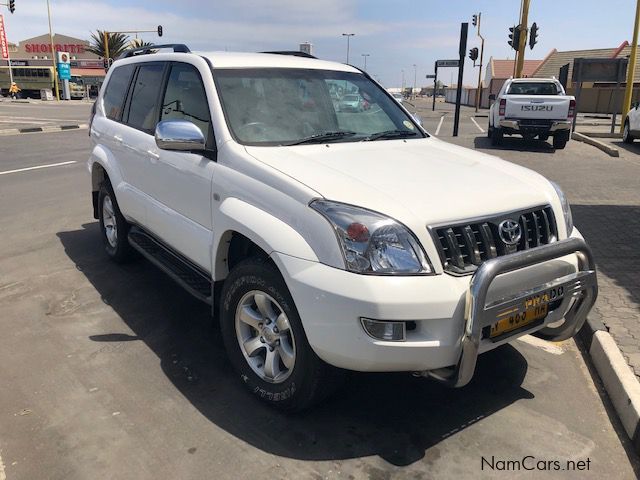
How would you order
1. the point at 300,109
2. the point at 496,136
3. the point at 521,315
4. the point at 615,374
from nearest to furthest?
the point at 521,315, the point at 615,374, the point at 300,109, the point at 496,136

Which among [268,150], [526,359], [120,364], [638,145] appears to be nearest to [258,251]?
[268,150]

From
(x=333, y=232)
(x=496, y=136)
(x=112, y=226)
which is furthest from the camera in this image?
(x=496, y=136)

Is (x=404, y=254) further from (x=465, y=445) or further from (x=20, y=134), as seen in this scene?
(x=20, y=134)

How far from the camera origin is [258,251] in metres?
3.21

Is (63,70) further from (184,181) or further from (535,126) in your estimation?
(184,181)

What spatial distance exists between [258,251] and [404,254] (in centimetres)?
93

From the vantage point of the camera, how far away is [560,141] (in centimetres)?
1537

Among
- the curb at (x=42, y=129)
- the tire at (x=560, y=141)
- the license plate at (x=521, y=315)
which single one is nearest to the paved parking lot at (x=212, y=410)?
the license plate at (x=521, y=315)

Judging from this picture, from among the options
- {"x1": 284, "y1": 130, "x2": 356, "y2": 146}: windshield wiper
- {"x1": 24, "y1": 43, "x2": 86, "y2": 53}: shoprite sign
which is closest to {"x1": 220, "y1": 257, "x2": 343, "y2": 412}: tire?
{"x1": 284, "y1": 130, "x2": 356, "y2": 146}: windshield wiper

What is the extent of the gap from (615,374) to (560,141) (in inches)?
524

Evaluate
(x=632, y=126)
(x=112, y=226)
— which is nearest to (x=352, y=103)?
(x=112, y=226)

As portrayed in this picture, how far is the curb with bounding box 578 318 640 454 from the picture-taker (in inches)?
118

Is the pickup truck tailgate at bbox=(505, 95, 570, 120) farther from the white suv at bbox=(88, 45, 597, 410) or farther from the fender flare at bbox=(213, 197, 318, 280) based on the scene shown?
the fender flare at bbox=(213, 197, 318, 280)

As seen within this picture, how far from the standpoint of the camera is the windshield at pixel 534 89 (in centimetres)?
1619
